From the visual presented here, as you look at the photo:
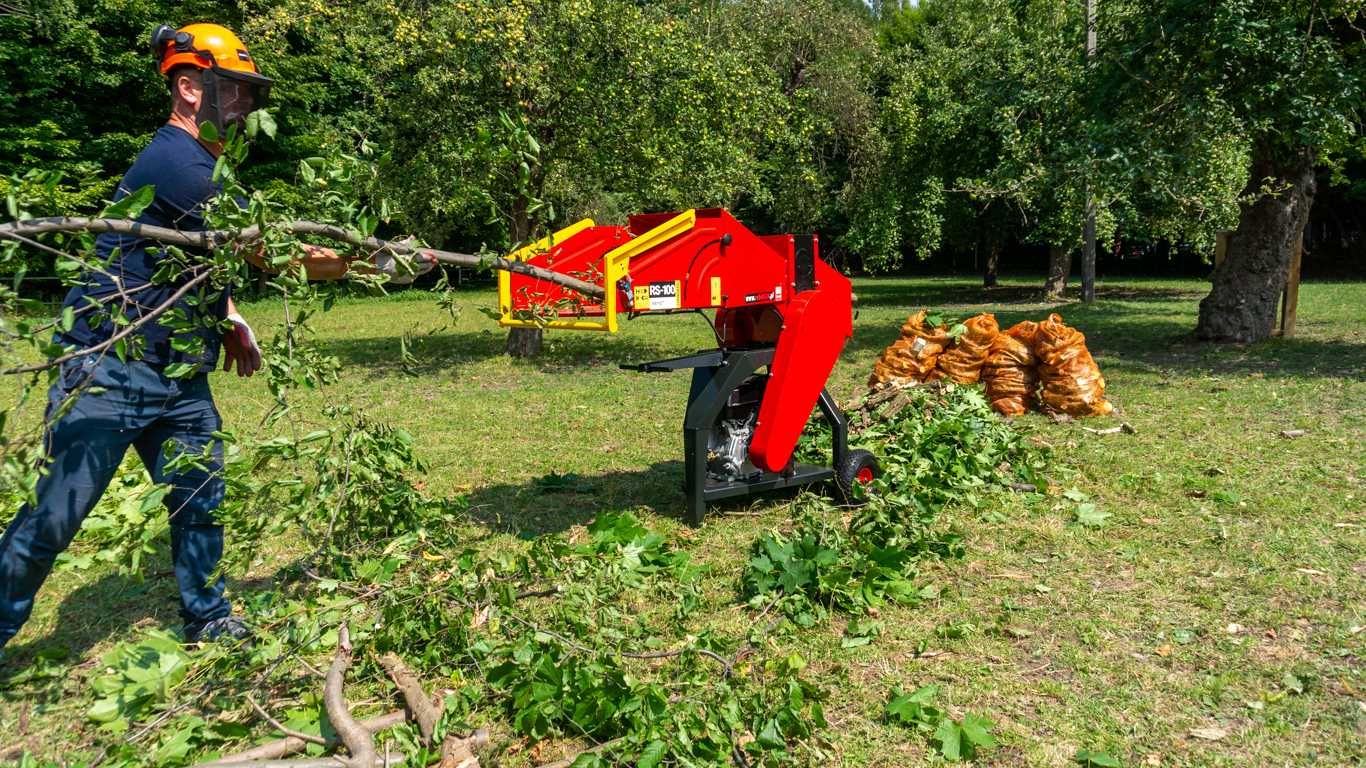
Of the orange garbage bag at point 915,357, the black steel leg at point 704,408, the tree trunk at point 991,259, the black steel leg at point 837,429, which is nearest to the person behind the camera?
the black steel leg at point 704,408

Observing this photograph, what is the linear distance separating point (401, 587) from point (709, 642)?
143cm

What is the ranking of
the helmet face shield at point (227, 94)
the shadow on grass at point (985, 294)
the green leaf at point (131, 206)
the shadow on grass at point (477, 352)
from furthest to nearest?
1. the shadow on grass at point (985, 294)
2. the shadow on grass at point (477, 352)
3. the helmet face shield at point (227, 94)
4. the green leaf at point (131, 206)

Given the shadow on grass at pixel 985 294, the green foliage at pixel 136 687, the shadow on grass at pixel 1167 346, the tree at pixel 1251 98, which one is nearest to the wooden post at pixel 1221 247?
the tree at pixel 1251 98

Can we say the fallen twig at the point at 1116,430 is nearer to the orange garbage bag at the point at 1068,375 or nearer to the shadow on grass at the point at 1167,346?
the orange garbage bag at the point at 1068,375

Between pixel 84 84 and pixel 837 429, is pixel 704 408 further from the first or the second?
pixel 84 84

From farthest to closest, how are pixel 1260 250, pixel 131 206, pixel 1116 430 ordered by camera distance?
pixel 1260 250, pixel 1116 430, pixel 131 206

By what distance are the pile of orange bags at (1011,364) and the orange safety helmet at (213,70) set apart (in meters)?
6.36

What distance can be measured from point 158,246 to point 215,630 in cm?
169

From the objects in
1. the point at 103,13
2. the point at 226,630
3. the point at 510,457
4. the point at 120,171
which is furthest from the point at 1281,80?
the point at 120,171

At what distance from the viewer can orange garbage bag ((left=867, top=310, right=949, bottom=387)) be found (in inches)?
372

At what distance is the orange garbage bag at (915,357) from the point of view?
9.45m

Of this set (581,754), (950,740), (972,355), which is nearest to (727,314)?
(950,740)

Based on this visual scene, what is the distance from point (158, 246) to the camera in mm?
3611

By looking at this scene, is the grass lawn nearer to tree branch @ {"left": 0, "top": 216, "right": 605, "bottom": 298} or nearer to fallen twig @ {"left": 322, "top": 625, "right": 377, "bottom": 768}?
tree branch @ {"left": 0, "top": 216, "right": 605, "bottom": 298}
